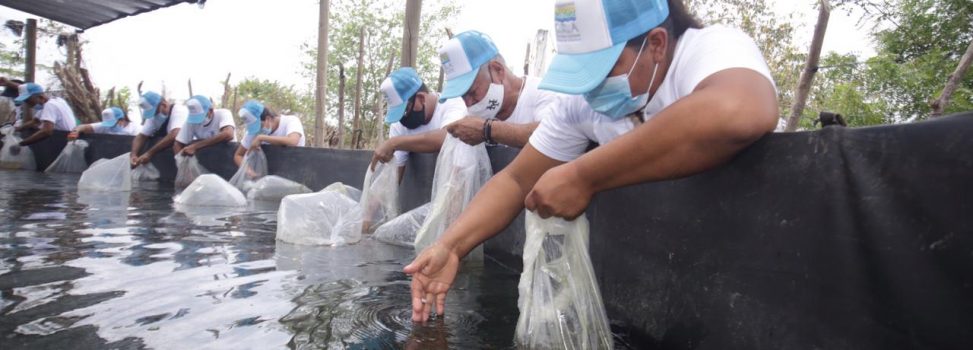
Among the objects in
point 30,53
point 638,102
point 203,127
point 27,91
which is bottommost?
point 203,127

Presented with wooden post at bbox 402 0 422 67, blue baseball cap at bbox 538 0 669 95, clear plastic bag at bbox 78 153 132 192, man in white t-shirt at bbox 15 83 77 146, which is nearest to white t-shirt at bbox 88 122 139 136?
man in white t-shirt at bbox 15 83 77 146

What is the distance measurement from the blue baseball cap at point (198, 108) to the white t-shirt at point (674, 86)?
6.79 metres

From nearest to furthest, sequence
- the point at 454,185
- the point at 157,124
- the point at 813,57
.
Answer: the point at 454,185 → the point at 813,57 → the point at 157,124

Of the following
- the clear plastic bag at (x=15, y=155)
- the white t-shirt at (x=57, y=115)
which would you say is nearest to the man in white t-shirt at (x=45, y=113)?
the white t-shirt at (x=57, y=115)

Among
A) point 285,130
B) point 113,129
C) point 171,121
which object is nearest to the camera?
point 285,130

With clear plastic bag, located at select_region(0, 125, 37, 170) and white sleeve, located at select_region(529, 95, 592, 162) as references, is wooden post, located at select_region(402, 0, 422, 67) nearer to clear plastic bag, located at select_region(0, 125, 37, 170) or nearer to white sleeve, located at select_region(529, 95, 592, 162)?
white sleeve, located at select_region(529, 95, 592, 162)

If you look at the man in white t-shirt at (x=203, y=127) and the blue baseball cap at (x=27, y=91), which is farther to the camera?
the blue baseball cap at (x=27, y=91)

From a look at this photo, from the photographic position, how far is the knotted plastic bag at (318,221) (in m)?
3.85

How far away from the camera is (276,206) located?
6180mm

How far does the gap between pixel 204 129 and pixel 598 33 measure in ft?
25.0

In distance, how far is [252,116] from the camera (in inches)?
299

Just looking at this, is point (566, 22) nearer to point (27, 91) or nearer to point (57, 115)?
point (57, 115)

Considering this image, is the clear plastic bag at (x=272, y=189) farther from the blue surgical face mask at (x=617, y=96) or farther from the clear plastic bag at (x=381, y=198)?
the blue surgical face mask at (x=617, y=96)

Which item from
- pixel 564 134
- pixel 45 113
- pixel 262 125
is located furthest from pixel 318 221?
pixel 45 113
